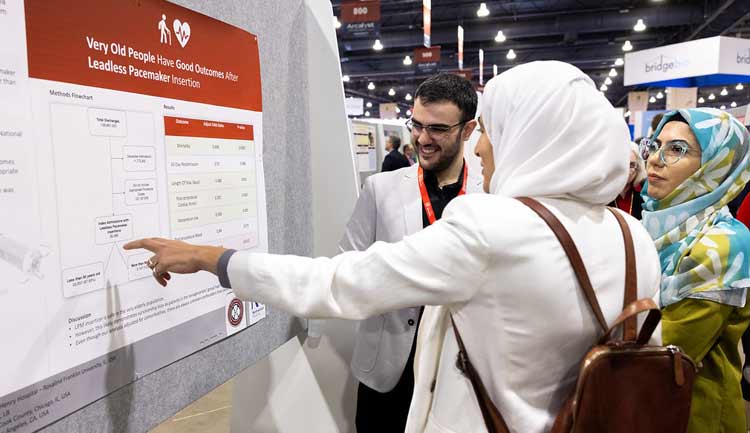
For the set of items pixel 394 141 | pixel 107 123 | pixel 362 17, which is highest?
pixel 362 17

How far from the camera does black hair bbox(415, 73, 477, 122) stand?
5.83 ft

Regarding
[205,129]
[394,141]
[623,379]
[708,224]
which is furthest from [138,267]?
[394,141]

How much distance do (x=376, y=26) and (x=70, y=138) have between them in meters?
7.98

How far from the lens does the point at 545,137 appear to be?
37.9 inches

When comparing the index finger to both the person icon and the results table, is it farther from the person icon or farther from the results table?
the person icon

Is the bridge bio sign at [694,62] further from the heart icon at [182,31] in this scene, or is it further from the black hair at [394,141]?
the heart icon at [182,31]

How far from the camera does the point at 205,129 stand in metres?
1.19

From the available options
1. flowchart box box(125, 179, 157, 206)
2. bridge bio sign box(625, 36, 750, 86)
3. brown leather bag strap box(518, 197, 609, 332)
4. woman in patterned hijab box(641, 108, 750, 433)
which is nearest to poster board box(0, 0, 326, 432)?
flowchart box box(125, 179, 157, 206)

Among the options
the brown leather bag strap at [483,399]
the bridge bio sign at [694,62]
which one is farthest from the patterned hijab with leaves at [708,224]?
the bridge bio sign at [694,62]

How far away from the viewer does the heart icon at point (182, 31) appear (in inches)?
43.6

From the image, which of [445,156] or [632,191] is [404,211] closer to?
Result: [445,156]

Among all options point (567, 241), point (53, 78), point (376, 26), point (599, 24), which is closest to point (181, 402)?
point (53, 78)

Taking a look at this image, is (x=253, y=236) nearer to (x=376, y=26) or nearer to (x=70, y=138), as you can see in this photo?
(x=70, y=138)

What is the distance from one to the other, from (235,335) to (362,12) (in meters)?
7.86
